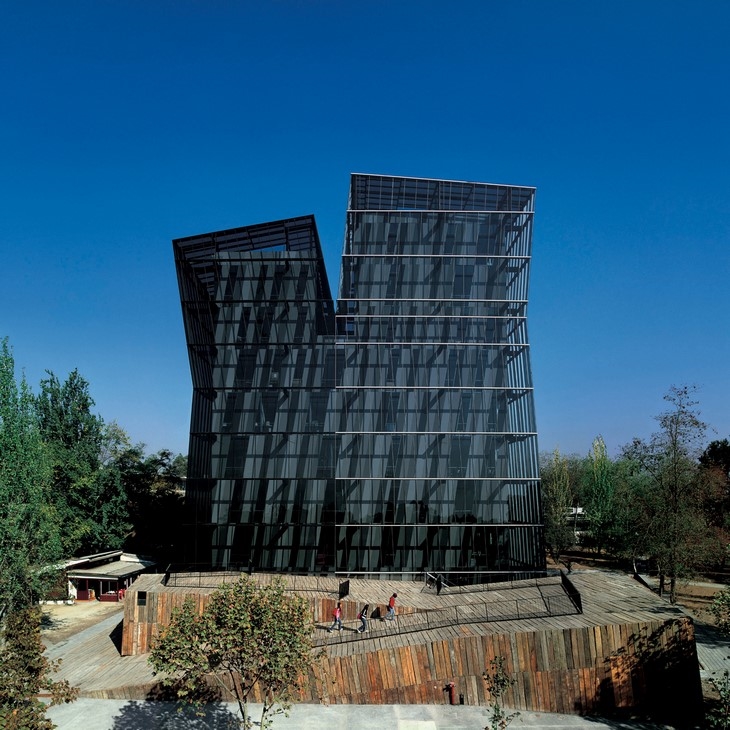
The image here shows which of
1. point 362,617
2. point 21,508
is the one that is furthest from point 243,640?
point 21,508

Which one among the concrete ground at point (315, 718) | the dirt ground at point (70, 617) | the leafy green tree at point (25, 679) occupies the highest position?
the leafy green tree at point (25, 679)

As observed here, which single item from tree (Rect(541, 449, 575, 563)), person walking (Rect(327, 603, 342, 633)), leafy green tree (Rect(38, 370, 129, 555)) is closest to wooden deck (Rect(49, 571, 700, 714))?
person walking (Rect(327, 603, 342, 633))

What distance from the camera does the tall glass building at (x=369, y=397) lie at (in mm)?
39625

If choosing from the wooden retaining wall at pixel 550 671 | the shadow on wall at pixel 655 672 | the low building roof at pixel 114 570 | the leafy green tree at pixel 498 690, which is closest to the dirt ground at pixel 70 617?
the low building roof at pixel 114 570

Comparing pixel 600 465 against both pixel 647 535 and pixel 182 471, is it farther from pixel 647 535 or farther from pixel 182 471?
pixel 182 471

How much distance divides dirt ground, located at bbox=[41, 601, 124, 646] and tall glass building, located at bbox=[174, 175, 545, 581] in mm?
7613

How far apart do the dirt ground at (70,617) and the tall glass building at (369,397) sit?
7613mm

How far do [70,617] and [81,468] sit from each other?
11094 millimetres

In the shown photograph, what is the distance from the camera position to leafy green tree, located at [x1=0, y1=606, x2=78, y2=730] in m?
14.9

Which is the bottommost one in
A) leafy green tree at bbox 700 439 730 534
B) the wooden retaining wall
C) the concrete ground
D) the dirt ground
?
the dirt ground

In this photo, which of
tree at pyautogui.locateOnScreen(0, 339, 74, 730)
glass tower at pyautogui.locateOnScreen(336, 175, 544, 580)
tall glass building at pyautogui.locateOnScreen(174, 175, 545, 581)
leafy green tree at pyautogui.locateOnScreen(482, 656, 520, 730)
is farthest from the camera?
tall glass building at pyautogui.locateOnScreen(174, 175, 545, 581)

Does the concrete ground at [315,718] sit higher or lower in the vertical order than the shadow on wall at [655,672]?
lower

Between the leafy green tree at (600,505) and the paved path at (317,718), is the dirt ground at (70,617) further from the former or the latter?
the leafy green tree at (600,505)

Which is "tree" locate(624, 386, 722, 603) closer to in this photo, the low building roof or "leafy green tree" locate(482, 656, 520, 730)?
"leafy green tree" locate(482, 656, 520, 730)
